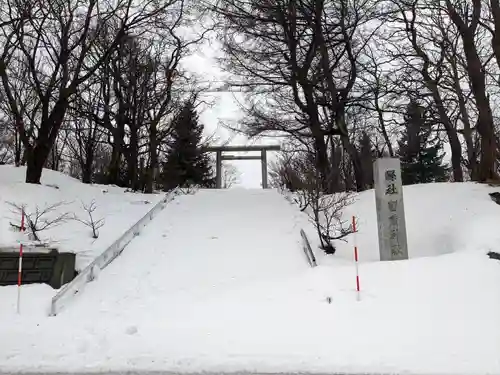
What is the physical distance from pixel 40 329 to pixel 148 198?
1250 cm

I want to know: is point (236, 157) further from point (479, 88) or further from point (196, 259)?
point (196, 259)

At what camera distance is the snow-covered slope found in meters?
10.0

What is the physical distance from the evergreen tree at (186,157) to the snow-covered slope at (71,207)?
11.4m

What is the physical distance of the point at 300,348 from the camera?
18.4 ft

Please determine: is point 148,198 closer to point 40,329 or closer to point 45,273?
point 45,273

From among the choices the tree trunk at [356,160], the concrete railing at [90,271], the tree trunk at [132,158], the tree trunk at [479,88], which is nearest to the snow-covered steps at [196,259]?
the concrete railing at [90,271]

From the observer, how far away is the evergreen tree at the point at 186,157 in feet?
99.4

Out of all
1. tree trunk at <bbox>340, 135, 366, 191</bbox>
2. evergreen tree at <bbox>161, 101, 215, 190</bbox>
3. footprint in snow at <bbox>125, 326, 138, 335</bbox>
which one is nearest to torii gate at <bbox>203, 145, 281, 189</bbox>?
evergreen tree at <bbox>161, 101, 215, 190</bbox>

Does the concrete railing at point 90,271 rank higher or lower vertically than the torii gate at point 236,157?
lower

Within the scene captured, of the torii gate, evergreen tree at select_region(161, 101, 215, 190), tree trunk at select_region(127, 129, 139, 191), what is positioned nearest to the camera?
tree trunk at select_region(127, 129, 139, 191)

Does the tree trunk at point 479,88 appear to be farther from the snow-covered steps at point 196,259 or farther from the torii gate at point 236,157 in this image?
the torii gate at point 236,157

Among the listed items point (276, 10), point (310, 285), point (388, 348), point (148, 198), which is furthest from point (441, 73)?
point (388, 348)

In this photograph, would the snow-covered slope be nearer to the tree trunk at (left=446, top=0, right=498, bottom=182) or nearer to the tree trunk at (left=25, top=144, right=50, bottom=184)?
the tree trunk at (left=25, top=144, right=50, bottom=184)

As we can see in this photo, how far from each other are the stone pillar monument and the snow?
84cm
